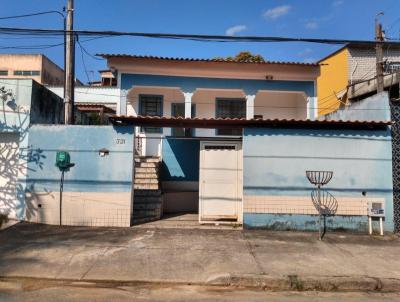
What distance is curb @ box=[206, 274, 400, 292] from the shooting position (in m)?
5.63

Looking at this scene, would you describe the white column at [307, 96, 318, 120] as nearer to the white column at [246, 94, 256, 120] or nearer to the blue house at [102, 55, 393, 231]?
the white column at [246, 94, 256, 120]

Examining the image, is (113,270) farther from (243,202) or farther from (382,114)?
(382,114)

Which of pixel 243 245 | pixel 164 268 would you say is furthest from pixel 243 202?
pixel 164 268

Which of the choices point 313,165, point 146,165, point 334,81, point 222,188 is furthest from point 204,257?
point 334,81

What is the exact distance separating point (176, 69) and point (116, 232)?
721 centimetres

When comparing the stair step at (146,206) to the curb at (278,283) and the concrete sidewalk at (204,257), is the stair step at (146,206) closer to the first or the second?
the concrete sidewalk at (204,257)

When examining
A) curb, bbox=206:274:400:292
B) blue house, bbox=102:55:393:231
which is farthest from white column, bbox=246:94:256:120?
curb, bbox=206:274:400:292

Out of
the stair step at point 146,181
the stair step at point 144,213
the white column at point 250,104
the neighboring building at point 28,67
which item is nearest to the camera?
the stair step at point 144,213

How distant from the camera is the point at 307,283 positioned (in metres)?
5.66

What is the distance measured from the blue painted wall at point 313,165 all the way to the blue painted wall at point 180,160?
3.86 meters

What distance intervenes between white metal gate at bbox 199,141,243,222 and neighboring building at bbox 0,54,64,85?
27.5 metres

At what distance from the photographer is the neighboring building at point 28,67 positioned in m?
33.1

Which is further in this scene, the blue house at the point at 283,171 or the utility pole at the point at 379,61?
the utility pole at the point at 379,61

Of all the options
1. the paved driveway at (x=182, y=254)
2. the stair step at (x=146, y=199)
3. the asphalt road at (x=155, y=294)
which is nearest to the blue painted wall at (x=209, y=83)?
the stair step at (x=146, y=199)
